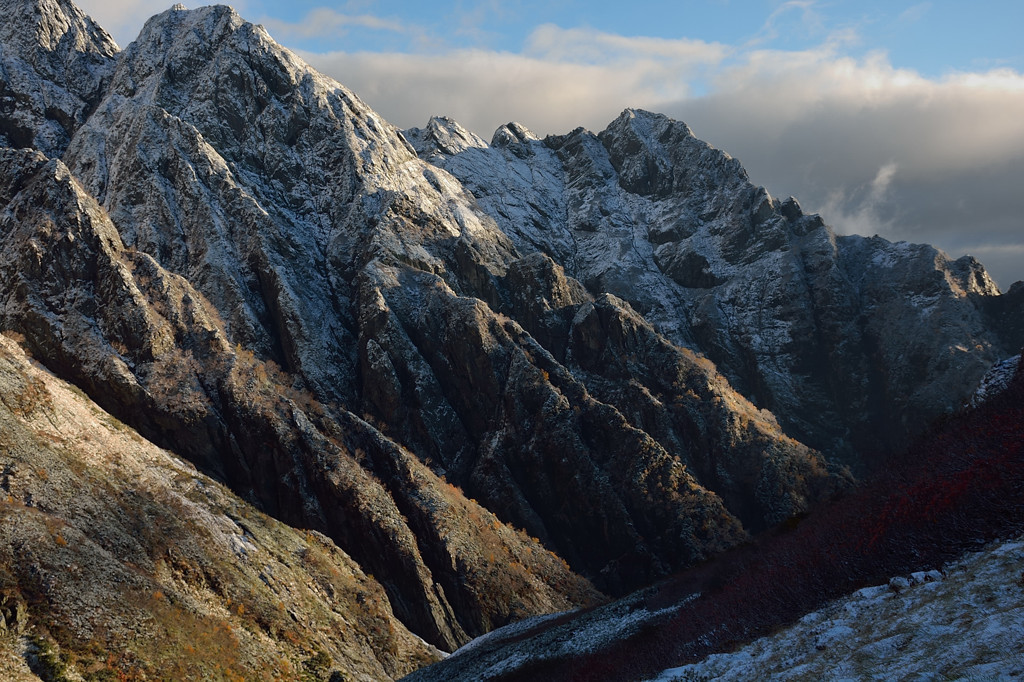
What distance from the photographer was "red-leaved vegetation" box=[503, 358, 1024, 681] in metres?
18.3

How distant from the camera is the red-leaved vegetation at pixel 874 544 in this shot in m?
18.3

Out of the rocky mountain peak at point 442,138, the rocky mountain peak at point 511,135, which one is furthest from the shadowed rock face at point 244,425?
the rocky mountain peak at point 511,135

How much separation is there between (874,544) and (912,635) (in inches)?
322

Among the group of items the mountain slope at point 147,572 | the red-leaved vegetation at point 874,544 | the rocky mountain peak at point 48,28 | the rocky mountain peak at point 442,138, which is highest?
the rocky mountain peak at point 48,28

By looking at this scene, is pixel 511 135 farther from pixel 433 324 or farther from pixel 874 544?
pixel 874 544

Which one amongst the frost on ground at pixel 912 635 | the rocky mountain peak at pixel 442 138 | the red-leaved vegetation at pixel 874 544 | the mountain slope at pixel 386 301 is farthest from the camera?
the rocky mountain peak at pixel 442 138

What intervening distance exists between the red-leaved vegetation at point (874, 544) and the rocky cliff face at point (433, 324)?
1063 inches

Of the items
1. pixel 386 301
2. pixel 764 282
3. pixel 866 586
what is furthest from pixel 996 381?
pixel 764 282

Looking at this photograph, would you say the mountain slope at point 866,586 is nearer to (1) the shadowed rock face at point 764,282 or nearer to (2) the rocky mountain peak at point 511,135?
(1) the shadowed rock face at point 764,282

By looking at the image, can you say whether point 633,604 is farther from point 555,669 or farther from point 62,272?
point 62,272

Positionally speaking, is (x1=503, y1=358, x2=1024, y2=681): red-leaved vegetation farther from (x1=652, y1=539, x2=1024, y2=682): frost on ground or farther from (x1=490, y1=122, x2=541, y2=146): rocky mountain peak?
(x1=490, y1=122, x2=541, y2=146): rocky mountain peak

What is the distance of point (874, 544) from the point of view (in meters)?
20.8

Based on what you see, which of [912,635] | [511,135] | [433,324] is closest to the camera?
[912,635]

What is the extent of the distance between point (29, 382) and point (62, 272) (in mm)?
30029
